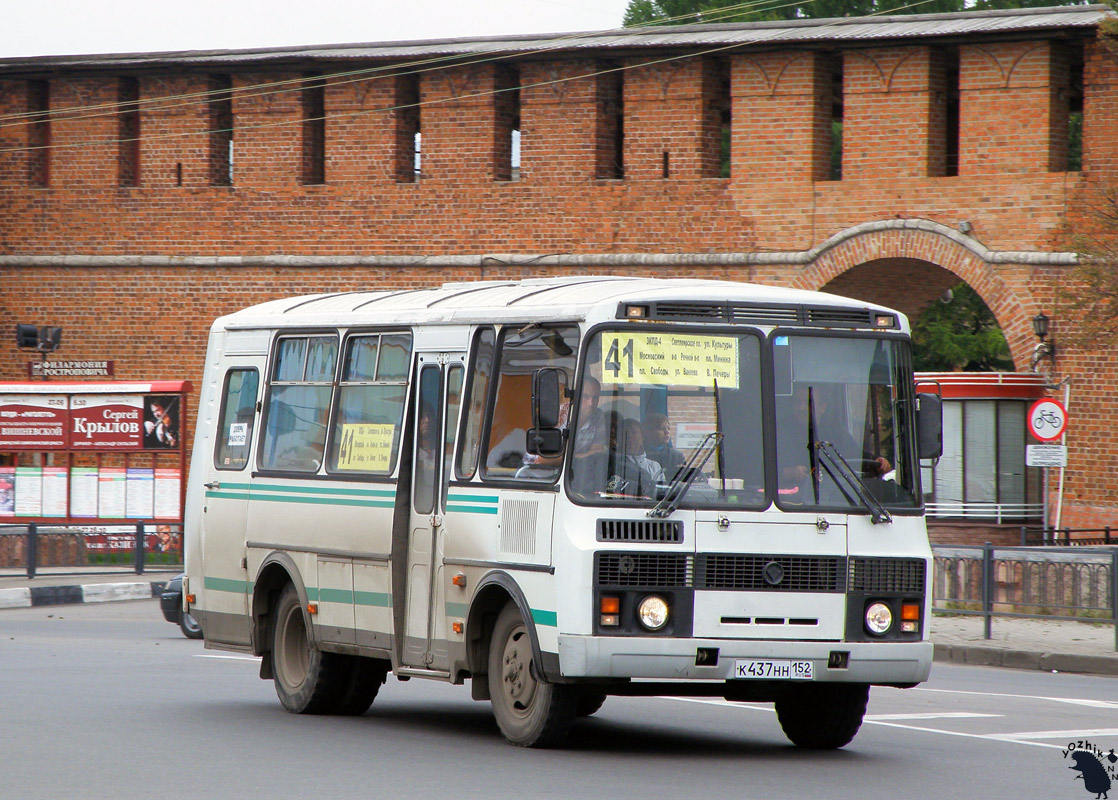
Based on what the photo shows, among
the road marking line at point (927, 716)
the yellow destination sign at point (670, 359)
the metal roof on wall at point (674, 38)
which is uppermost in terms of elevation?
the metal roof on wall at point (674, 38)

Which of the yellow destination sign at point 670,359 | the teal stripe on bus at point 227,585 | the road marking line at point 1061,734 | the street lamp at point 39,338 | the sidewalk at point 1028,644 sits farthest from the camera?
the street lamp at point 39,338

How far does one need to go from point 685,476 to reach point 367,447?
8.04ft

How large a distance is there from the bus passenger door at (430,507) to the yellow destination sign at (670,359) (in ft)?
4.17

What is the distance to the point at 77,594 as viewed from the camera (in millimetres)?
21750

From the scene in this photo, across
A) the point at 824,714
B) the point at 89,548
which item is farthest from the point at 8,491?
the point at 824,714

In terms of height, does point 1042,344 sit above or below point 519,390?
above

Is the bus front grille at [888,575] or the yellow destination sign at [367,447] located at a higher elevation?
the yellow destination sign at [367,447]

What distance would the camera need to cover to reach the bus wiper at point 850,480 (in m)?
9.02

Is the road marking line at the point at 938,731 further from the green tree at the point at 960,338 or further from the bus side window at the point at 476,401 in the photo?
the green tree at the point at 960,338

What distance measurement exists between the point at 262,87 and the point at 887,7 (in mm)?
19472

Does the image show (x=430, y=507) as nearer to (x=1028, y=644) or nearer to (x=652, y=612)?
(x=652, y=612)

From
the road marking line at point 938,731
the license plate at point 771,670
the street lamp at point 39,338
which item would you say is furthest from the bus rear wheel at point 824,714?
the street lamp at point 39,338

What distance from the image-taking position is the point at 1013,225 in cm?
2572

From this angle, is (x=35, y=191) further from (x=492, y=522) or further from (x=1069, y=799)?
(x=1069, y=799)
